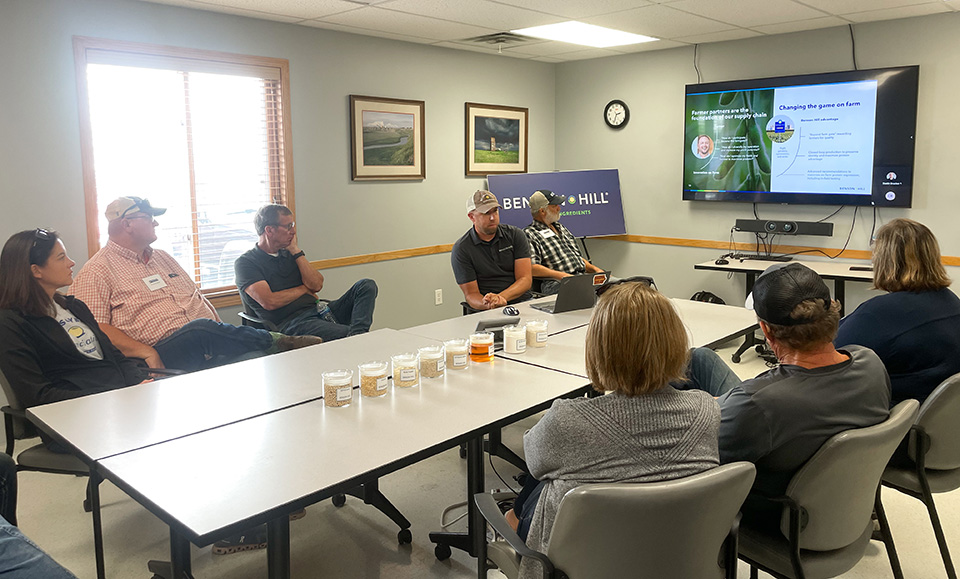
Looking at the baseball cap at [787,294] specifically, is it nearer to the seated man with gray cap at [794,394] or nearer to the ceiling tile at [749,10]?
the seated man with gray cap at [794,394]

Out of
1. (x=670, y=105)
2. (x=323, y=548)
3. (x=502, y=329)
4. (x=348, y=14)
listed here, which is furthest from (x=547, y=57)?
(x=323, y=548)

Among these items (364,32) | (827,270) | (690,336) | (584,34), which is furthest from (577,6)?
(827,270)

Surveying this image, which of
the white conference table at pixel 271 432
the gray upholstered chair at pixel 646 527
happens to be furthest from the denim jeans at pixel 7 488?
the gray upholstered chair at pixel 646 527

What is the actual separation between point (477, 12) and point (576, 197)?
2.34 metres

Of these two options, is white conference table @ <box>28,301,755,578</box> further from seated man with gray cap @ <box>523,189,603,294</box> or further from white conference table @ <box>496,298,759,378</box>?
seated man with gray cap @ <box>523,189,603,294</box>

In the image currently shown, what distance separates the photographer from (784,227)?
555cm

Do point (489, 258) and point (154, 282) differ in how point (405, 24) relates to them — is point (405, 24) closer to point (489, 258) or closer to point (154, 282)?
point (489, 258)

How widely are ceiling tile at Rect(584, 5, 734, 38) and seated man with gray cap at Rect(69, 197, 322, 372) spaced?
2.89 meters

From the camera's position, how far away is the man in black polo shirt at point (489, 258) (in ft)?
14.2

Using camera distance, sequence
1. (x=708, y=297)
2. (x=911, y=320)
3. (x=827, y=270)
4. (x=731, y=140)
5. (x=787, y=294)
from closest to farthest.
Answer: (x=787, y=294), (x=911, y=320), (x=827, y=270), (x=731, y=140), (x=708, y=297)

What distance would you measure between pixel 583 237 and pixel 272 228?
3224 millimetres

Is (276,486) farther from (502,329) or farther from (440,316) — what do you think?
(440,316)

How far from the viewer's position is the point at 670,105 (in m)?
6.17

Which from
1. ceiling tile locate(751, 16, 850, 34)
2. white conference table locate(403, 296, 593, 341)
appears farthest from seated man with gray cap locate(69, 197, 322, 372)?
ceiling tile locate(751, 16, 850, 34)
